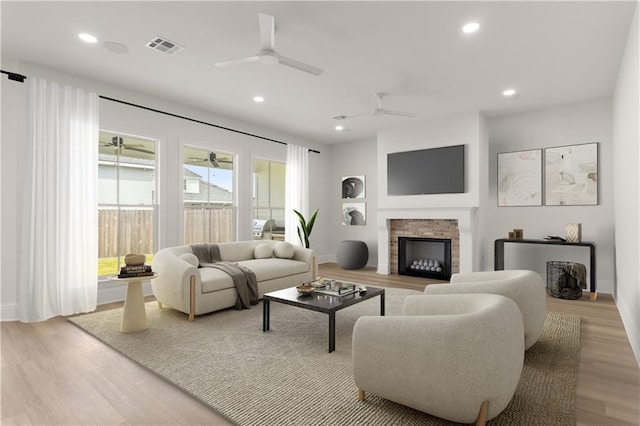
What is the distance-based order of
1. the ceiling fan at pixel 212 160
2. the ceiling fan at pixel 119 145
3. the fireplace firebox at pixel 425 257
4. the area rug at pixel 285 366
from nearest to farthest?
the area rug at pixel 285 366
the ceiling fan at pixel 119 145
the ceiling fan at pixel 212 160
the fireplace firebox at pixel 425 257

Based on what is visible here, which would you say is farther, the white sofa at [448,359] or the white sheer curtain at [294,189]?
the white sheer curtain at [294,189]

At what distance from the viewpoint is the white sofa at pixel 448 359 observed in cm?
160

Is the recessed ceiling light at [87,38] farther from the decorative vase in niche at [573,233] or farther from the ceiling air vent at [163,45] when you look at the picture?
the decorative vase in niche at [573,233]

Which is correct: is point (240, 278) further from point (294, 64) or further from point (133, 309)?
point (294, 64)

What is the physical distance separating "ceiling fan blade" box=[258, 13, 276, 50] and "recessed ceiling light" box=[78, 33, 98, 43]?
168 centimetres

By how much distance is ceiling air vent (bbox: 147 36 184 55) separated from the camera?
3.25 metres

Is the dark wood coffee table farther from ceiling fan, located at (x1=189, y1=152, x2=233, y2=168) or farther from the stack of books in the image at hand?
ceiling fan, located at (x1=189, y1=152, x2=233, y2=168)

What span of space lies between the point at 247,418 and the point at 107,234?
363 cm

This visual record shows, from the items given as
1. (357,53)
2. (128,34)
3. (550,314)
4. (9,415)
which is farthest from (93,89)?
(550,314)

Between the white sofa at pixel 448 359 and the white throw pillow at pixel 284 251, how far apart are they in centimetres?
332

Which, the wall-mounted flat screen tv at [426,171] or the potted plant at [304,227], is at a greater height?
the wall-mounted flat screen tv at [426,171]

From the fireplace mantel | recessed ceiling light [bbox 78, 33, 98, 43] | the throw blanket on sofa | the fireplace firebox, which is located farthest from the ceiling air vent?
the fireplace firebox

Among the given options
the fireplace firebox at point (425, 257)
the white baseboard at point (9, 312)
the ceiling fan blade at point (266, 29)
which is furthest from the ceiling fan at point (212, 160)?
the fireplace firebox at point (425, 257)

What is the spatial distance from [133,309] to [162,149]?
2506 mm
